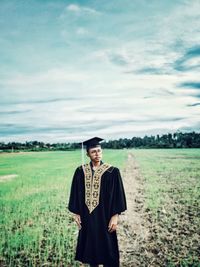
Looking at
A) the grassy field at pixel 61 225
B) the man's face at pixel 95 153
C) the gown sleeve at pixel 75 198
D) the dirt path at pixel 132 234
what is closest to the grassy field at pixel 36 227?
the grassy field at pixel 61 225

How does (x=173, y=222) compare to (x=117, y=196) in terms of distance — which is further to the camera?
(x=173, y=222)

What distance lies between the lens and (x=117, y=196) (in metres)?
2.11

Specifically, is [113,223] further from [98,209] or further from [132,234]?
[132,234]

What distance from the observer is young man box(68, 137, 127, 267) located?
2092 millimetres

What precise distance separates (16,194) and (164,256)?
9.12 feet

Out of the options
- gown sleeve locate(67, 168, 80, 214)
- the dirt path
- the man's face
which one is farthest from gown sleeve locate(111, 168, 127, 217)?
the dirt path

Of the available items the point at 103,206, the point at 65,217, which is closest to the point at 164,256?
the point at 103,206

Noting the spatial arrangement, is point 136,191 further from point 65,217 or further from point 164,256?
point 164,256

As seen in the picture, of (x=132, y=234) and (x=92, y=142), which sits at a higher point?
(x=92, y=142)

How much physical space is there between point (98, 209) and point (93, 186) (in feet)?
0.53

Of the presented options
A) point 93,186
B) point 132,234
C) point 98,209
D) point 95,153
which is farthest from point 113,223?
point 132,234

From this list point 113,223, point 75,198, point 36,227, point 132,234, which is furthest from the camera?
point 36,227

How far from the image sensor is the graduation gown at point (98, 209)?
2.09 meters

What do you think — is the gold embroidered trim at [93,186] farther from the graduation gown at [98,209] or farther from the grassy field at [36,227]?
the grassy field at [36,227]
